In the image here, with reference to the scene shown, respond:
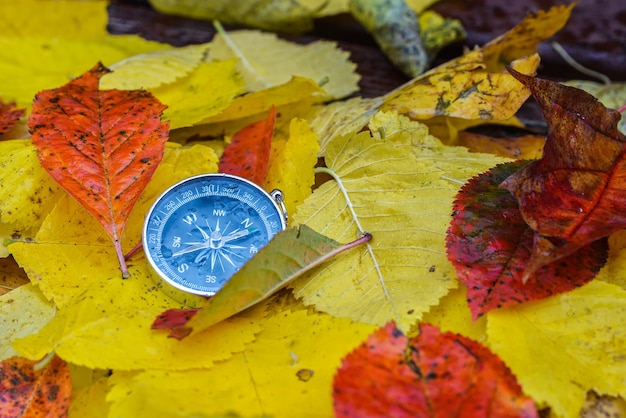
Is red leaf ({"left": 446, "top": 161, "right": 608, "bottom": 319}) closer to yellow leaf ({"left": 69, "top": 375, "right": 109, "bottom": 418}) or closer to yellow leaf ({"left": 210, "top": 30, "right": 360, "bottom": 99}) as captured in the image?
yellow leaf ({"left": 69, "top": 375, "right": 109, "bottom": 418})

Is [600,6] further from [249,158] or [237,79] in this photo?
[249,158]

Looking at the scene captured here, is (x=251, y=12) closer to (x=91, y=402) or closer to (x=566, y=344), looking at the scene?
(x=91, y=402)

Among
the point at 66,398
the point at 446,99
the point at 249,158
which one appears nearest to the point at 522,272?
the point at 446,99

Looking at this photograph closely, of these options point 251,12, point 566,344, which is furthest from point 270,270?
point 251,12

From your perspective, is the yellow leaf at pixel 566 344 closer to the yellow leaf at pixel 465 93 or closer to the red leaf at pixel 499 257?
the red leaf at pixel 499 257

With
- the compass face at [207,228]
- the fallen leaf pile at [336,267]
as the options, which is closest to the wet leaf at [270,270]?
the fallen leaf pile at [336,267]
